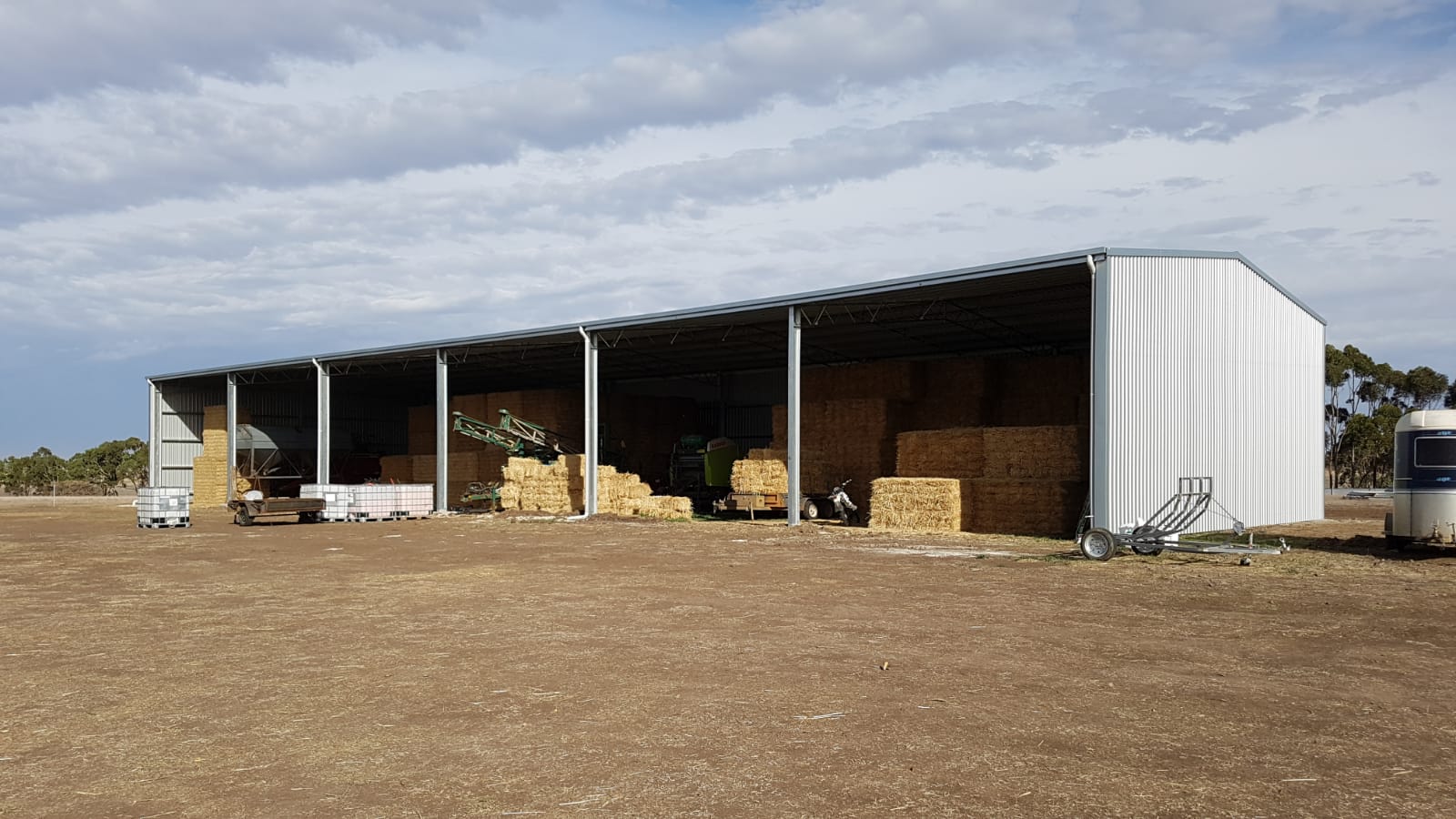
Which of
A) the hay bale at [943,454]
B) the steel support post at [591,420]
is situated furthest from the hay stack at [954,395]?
the steel support post at [591,420]

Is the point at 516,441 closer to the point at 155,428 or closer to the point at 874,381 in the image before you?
the point at 874,381

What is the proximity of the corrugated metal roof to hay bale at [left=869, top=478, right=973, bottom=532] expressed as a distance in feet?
15.3

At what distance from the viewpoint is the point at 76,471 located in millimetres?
81312

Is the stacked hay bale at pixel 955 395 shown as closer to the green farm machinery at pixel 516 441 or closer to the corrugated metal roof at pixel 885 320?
the corrugated metal roof at pixel 885 320

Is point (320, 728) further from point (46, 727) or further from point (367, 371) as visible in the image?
point (367, 371)

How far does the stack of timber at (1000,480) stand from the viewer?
24.4m

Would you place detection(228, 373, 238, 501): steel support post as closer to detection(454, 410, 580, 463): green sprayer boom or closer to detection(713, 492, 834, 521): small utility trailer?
detection(454, 410, 580, 463): green sprayer boom

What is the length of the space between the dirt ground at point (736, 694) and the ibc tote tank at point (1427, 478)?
187 cm

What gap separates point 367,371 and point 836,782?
41.6 metres

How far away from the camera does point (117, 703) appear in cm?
797

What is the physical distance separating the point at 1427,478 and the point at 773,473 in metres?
16.9

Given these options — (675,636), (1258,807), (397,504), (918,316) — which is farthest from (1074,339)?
(1258,807)

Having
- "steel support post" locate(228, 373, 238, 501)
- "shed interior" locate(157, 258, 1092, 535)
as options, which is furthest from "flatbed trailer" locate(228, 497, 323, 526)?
"steel support post" locate(228, 373, 238, 501)

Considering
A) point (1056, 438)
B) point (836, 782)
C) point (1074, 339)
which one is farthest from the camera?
point (1074, 339)
